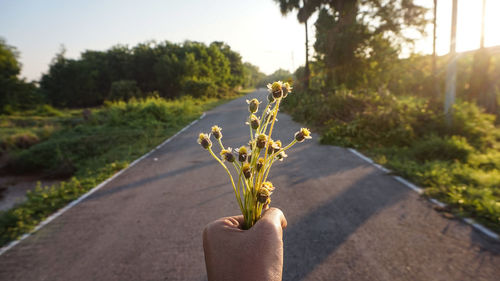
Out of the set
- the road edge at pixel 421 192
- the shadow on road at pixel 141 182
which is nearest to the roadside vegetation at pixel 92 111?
the shadow on road at pixel 141 182

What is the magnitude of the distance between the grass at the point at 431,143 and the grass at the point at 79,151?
20.6 ft

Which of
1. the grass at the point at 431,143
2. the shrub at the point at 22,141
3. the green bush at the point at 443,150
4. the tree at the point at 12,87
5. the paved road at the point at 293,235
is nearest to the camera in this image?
the paved road at the point at 293,235

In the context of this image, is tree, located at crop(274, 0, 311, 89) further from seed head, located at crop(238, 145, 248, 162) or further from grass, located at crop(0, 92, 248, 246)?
seed head, located at crop(238, 145, 248, 162)

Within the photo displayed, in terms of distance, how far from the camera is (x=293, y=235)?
3.16m

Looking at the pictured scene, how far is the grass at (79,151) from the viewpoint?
4.36m

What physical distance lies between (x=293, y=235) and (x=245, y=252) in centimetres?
242

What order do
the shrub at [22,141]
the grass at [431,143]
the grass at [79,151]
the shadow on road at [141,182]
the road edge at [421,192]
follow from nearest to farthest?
1. the road edge at [421,192]
2. the grass at [431,143]
3. the grass at [79,151]
4. the shadow on road at [141,182]
5. the shrub at [22,141]

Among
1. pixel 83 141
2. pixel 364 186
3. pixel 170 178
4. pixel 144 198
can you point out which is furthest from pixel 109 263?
pixel 83 141

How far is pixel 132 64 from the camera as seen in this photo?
131ft

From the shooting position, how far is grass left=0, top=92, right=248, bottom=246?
172 inches

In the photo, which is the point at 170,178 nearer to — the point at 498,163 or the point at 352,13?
the point at 498,163

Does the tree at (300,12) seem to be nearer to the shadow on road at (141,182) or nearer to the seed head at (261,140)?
the shadow on road at (141,182)

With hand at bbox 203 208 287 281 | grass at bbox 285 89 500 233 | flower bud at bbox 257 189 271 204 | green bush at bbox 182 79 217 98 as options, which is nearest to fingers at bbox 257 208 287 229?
hand at bbox 203 208 287 281

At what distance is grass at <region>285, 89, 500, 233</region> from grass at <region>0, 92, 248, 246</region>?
6288mm
